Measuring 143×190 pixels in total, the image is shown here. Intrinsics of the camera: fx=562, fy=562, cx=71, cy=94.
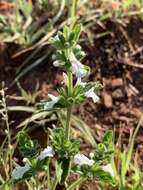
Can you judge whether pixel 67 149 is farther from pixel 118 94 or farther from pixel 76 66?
pixel 118 94

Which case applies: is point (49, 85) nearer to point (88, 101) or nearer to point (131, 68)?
point (88, 101)

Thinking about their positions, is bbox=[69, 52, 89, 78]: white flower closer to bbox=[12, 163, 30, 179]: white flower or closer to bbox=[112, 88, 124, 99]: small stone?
bbox=[12, 163, 30, 179]: white flower

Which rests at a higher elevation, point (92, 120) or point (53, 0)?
point (53, 0)

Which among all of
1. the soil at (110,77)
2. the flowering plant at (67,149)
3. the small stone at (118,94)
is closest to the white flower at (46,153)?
the flowering plant at (67,149)

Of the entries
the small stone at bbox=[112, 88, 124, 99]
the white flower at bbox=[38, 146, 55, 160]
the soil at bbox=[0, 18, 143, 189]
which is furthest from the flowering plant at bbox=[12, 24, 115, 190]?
the small stone at bbox=[112, 88, 124, 99]

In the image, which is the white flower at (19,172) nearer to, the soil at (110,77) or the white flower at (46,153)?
the white flower at (46,153)

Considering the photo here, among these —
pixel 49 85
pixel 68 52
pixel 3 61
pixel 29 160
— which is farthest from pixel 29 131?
pixel 68 52

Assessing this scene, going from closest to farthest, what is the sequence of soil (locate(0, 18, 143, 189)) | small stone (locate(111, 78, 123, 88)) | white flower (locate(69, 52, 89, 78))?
white flower (locate(69, 52, 89, 78)), soil (locate(0, 18, 143, 189)), small stone (locate(111, 78, 123, 88))

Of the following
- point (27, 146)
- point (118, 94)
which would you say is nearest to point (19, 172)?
point (27, 146)
